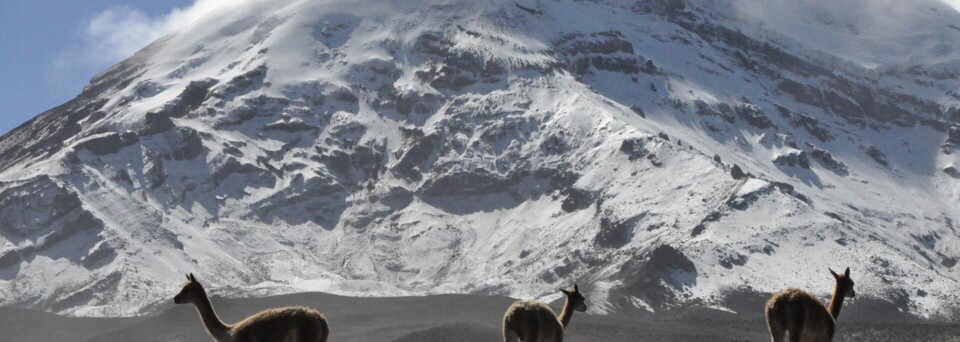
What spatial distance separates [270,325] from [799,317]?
39.0 feet

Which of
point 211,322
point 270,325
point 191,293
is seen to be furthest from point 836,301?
point 191,293

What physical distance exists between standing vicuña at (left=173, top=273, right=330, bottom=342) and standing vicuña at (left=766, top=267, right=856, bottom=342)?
10284 mm

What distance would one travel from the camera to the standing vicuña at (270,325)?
105ft

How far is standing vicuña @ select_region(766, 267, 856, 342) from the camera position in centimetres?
3300

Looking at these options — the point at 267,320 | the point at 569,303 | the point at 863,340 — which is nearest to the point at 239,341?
the point at 267,320

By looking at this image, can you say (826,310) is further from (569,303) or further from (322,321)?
(322,321)

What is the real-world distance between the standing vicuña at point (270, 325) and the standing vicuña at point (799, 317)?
405 inches

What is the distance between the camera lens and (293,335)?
1255 inches

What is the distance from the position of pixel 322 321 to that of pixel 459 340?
166 metres

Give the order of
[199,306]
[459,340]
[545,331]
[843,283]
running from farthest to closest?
[459,340] → [545,331] → [843,283] → [199,306]

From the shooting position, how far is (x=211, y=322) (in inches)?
1264

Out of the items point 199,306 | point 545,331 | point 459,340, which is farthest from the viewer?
point 459,340

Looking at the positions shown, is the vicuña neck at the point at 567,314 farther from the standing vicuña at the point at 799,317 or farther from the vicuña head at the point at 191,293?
the vicuña head at the point at 191,293

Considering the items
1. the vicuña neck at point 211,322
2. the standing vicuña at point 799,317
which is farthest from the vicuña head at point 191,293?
the standing vicuña at point 799,317
